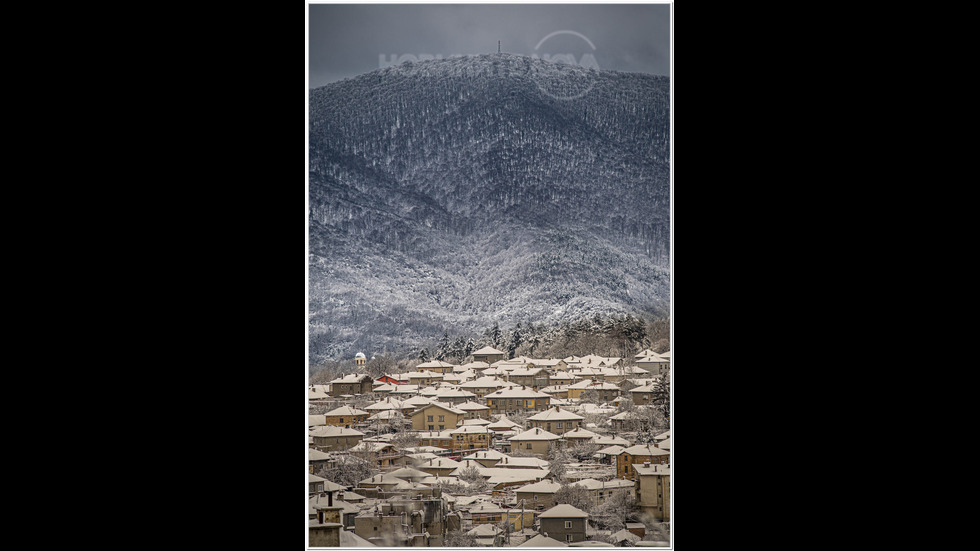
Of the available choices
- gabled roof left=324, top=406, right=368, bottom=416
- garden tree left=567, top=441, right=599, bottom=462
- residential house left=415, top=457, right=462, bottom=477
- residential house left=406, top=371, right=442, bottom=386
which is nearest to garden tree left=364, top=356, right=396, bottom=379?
residential house left=406, top=371, right=442, bottom=386

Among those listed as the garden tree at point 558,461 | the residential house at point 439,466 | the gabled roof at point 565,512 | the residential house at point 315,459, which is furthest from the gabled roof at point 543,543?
the residential house at point 315,459

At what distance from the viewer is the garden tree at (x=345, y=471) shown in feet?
16.3

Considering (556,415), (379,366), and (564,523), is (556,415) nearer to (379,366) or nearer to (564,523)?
(564,523)

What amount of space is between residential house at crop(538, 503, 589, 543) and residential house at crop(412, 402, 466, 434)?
77cm

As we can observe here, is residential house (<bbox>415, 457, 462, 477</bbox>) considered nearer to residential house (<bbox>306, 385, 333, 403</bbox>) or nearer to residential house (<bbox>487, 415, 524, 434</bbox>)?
residential house (<bbox>487, 415, 524, 434</bbox>)

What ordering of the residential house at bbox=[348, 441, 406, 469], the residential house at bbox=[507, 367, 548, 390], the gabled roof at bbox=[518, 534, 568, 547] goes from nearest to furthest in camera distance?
the gabled roof at bbox=[518, 534, 568, 547] < the residential house at bbox=[348, 441, 406, 469] < the residential house at bbox=[507, 367, 548, 390]

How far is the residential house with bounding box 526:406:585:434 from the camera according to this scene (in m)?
5.05
